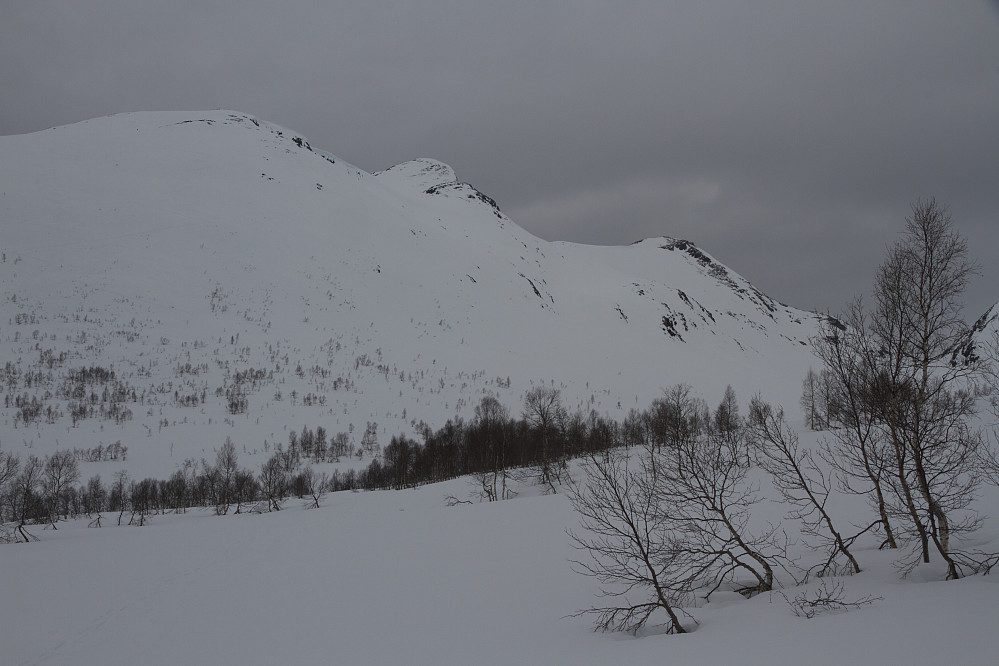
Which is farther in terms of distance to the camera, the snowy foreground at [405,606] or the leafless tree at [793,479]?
the leafless tree at [793,479]

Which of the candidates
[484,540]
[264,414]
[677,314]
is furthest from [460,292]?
[484,540]

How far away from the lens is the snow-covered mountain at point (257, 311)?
68.9m

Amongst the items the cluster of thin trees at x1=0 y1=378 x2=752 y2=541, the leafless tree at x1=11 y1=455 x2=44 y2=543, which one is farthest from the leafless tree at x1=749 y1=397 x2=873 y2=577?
the leafless tree at x1=11 y1=455 x2=44 y2=543

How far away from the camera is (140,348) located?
77.9 metres

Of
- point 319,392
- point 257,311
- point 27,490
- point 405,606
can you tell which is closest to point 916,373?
point 405,606

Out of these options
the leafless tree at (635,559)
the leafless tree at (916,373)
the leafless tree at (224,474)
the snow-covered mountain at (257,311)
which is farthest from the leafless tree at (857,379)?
the snow-covered mountain at (257,311)

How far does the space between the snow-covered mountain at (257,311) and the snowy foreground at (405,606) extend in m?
37.3

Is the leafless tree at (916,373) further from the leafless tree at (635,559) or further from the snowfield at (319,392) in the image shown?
the leafless tree at (635,559)

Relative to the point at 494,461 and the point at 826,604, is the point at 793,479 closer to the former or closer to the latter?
the point at 826,604

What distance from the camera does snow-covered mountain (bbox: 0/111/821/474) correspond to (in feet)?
226

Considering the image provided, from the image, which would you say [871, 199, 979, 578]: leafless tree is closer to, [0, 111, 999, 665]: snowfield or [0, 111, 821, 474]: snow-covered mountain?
[0, 111, 999, 665]: snowfield

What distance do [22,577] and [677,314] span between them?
179612 mm

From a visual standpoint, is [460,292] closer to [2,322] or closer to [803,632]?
[2,322]

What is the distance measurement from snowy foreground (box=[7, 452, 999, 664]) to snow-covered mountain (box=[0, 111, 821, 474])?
122ft
